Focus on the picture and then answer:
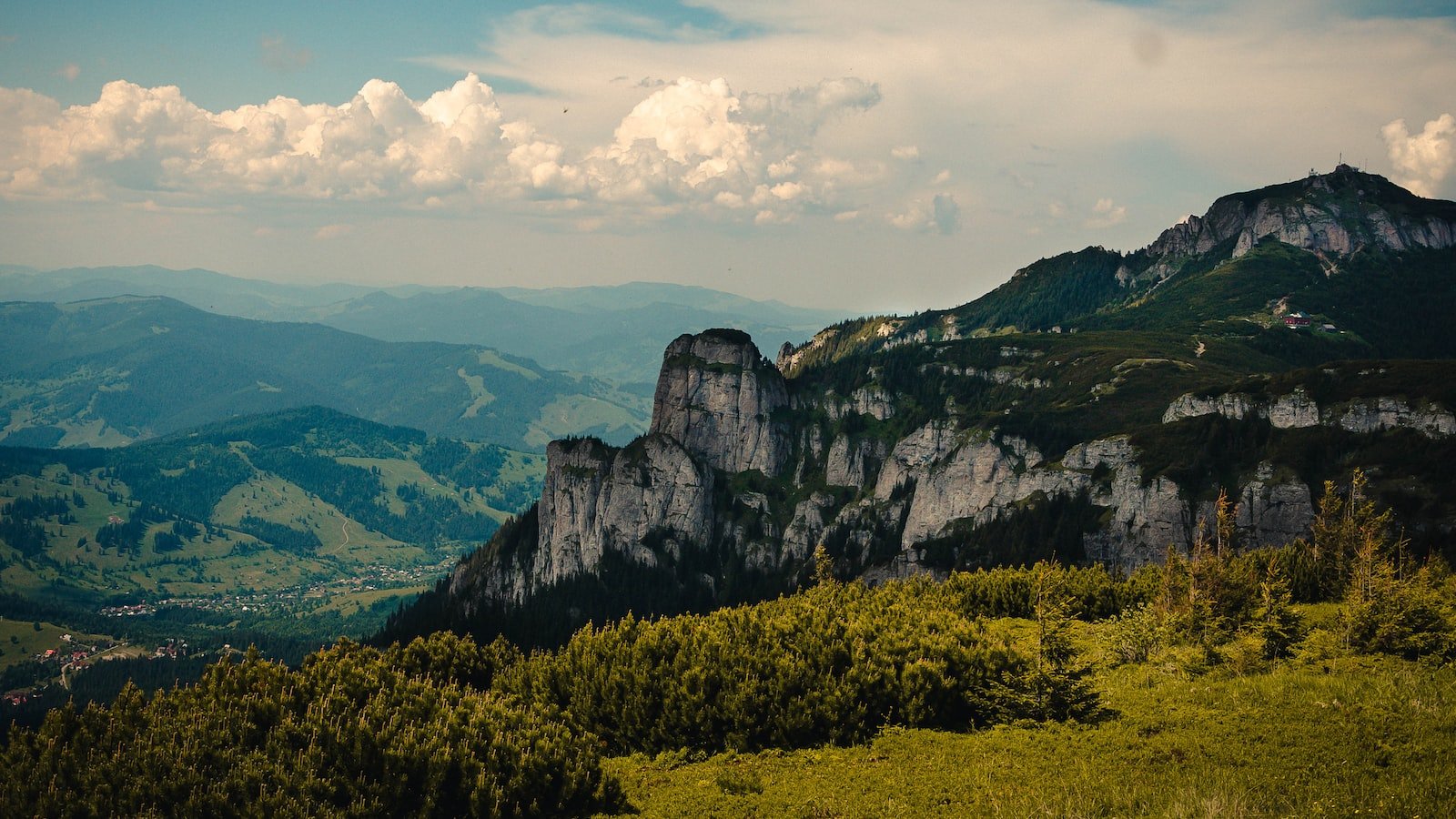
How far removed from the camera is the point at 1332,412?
161875mm

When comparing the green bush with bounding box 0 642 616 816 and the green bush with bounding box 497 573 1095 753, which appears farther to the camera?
the green bush with bounding box 497 573 1095 753

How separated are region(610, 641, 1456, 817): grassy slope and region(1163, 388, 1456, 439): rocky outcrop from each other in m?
128

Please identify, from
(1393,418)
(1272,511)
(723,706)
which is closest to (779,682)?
(723,706)

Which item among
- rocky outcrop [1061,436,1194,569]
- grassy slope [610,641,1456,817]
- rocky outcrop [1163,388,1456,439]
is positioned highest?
rocky outcrop [1163,388,1456,439]

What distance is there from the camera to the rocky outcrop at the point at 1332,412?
5950 inches

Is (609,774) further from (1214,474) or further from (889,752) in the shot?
(1214,474)

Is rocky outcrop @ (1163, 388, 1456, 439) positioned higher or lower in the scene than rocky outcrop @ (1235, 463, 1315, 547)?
higher

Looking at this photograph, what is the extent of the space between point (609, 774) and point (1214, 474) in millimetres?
145595

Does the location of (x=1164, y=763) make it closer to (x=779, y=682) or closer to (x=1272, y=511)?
(x=779, y=682)

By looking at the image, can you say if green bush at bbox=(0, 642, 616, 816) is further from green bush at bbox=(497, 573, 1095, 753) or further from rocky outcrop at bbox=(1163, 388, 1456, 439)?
rocky outcrop at bbox=(1163, 388, 1456, 439)

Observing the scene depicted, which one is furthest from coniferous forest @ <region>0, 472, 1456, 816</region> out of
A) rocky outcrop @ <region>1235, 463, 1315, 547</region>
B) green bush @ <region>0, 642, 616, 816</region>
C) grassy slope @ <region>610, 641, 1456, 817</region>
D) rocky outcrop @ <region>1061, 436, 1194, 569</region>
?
rocky outcrop @ <region>1061, 436, 1194, 569</region>

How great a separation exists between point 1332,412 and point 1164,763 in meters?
150

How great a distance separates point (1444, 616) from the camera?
50812 mm

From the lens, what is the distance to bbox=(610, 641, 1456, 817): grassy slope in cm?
3241
